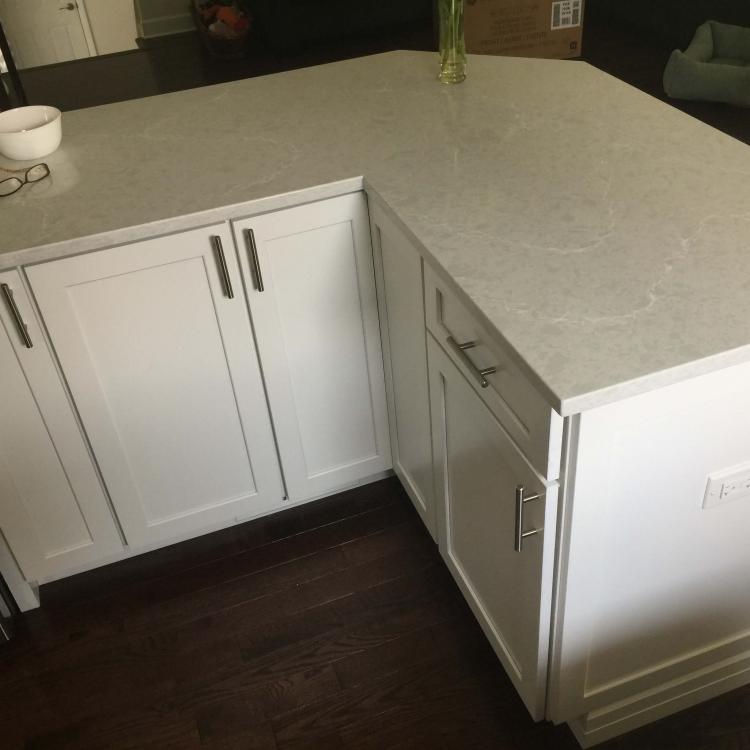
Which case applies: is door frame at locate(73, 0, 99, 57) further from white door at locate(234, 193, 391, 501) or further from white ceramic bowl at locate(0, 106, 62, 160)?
white door at locate(234, 193, 391, 501)

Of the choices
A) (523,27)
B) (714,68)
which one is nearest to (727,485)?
(714,68)

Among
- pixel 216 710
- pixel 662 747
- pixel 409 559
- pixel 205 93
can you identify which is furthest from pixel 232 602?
pixel 205 93

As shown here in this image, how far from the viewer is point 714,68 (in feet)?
11.5

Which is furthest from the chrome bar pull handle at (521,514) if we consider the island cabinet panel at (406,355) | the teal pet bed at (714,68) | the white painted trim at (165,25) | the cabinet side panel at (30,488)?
the white painted trim at (165,25)

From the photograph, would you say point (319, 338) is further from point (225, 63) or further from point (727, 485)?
point (225, 63)

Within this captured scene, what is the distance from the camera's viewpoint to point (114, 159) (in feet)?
5.87

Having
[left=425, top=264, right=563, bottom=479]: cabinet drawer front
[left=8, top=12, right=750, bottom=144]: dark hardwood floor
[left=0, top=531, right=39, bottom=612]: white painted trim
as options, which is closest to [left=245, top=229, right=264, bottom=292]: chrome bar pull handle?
[left=425, top=264, right=563, bottom=479]: cabinet drawer front

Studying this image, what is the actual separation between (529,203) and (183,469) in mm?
976

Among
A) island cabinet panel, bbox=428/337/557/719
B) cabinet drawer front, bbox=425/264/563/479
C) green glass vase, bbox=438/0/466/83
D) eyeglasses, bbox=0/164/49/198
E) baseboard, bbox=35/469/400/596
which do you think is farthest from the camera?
baseboard, bbox=35/469/400/596

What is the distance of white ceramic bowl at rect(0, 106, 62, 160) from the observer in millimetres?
1756

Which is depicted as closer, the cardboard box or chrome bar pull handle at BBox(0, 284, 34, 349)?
chrome bar pull handle at BBox(0, 284, 34, 349)

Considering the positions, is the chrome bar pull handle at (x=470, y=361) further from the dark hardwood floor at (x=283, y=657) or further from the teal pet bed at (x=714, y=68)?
the teal pet bed at (x=714, y=68)

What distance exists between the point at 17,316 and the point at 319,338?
0.61 meters

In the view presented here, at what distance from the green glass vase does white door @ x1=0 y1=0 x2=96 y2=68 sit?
7.46 ft
